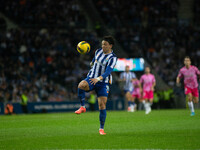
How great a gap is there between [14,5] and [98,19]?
7.97 meters

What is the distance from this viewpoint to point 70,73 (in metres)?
31.3

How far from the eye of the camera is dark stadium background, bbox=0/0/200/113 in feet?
95.6

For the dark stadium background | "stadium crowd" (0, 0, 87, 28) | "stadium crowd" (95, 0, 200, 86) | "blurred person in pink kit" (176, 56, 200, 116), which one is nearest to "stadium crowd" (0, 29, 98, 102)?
the dark stadium background

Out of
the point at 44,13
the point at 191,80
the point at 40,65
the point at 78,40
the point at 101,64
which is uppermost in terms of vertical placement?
the point at 44,13

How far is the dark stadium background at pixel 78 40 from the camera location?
1147 inches

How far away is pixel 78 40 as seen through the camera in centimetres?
3356

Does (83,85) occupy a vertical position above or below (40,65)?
below

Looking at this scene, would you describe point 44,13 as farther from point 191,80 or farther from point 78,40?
point 191,80

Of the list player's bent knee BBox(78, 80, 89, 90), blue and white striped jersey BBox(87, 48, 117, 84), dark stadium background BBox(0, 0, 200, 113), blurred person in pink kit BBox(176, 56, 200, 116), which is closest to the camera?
player's bent knee BBox(78, 80, 89, 90)

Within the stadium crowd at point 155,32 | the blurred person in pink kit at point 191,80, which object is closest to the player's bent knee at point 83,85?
the blurred person in pink kit at point 191,80

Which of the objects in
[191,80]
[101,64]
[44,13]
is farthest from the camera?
[44,13]

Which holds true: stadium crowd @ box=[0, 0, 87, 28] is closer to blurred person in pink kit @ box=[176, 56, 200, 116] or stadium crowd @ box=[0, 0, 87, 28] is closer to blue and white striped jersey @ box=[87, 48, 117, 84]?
blurred person in pink kit @ box=[176, 56, 200, 116]

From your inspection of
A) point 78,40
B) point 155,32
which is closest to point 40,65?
point 78,40

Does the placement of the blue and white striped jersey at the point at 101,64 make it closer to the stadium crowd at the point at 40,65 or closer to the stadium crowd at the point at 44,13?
the stadium crowd at the point at 40,65
